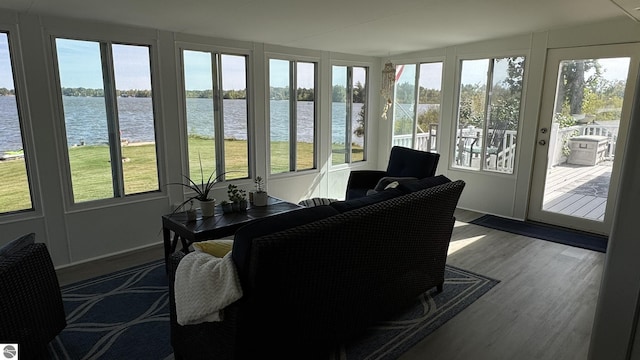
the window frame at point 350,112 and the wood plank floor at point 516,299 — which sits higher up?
the window frame at point 350,112

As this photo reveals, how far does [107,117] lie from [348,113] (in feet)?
10.5

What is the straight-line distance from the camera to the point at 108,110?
3.58 m

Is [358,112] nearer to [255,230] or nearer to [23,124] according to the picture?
[23,124]

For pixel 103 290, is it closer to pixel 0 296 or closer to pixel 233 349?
pixel 0 296

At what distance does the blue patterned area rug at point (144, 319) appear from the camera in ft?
7.35

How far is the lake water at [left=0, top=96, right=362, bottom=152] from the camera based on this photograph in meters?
3.10

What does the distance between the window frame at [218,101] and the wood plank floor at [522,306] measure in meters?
2.58

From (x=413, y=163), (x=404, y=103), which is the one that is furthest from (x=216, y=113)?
(x=404, y=103)

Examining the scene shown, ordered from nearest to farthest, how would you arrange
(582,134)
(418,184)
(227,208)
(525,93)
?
(418,184) < (227,208) < (582,134) < (525,93)

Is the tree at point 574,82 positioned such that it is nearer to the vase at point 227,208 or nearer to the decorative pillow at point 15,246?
the vase at point 227,208

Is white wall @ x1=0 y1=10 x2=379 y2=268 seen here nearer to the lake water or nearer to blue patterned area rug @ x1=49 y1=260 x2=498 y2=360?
the lake water

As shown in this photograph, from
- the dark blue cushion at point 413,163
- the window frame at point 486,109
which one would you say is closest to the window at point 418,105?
the window frame at point 486,109

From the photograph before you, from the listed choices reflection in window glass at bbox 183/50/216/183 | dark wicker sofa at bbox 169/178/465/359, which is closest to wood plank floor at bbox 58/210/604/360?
dark wicker sofa at bbox 169/178/465/359

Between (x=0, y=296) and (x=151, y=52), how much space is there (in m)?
2.59
